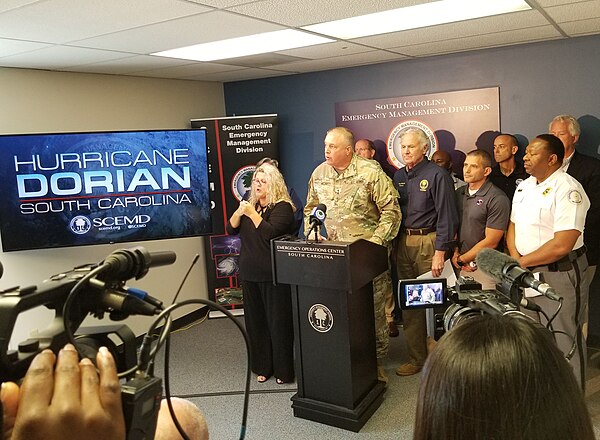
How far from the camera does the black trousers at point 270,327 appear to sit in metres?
3.55

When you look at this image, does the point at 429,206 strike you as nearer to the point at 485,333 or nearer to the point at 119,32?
the point at 119,32

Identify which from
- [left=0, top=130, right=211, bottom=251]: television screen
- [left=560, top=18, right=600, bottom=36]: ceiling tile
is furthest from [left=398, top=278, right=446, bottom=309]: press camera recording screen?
[left=0, top=130, right=211, bottom=251]: television screen

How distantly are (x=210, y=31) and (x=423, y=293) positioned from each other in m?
1.86

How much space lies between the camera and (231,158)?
498 centimetres

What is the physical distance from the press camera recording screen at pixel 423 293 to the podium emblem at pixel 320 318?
3.61 ft

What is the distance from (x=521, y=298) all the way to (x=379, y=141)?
3412mm

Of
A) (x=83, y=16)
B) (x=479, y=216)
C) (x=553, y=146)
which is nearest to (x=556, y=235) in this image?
(x=553, y=146)

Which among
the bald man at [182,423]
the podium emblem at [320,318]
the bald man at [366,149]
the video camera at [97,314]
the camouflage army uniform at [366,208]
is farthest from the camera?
the bald man at [366,149]

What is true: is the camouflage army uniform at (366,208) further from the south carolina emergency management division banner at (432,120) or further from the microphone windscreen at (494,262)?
the microphone windscreen at (494,262)

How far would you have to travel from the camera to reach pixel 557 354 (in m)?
0.72

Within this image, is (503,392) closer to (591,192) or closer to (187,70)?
(591,192)

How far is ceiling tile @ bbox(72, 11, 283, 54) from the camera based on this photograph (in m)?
2.57

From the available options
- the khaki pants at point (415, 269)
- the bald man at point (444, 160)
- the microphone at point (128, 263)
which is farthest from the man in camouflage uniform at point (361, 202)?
the microphone at point (128, 263)

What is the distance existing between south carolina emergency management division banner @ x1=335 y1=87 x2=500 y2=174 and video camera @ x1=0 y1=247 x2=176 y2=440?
12.9ft
